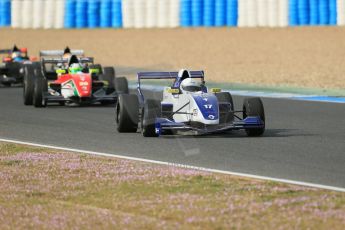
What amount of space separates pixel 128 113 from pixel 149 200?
582cm

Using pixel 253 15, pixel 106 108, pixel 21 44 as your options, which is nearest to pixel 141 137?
pixel 106 108

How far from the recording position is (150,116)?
14.5 m

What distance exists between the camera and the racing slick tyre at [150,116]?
1450cm

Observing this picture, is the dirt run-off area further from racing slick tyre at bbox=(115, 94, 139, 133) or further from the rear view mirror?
the rear view mirror

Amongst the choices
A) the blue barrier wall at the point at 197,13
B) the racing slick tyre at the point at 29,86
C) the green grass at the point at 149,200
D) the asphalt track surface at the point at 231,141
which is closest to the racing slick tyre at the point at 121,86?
the asphalt track surface at the point at 231,141

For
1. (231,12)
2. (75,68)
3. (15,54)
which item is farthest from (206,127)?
(231,12)

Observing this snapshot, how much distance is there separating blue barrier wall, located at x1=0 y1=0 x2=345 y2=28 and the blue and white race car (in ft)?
72.9

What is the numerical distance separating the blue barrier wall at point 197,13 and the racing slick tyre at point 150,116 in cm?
2272

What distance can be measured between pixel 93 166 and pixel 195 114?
301 cm

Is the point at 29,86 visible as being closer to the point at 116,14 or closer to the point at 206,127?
the point at 206,127

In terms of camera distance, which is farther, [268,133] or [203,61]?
[203,61]

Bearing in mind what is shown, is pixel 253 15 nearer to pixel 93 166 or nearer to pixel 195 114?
pixel 195 114

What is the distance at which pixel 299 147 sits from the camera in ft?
44.2

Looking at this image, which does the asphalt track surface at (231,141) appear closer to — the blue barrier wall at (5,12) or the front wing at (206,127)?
the front wing at (206,127)
